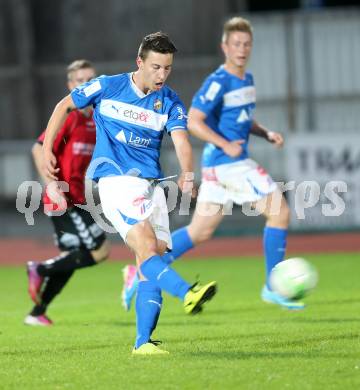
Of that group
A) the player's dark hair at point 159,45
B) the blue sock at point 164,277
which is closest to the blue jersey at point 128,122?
the player's dark hair at point 159,45

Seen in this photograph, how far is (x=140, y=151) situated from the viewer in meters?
6.73

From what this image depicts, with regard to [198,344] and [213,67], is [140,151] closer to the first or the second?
[198,344]

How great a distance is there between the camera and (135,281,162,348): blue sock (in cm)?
636

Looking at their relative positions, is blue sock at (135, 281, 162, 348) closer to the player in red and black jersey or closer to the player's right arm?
the player's right arm

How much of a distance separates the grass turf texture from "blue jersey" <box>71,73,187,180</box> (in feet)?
3.66

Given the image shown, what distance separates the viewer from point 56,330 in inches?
325

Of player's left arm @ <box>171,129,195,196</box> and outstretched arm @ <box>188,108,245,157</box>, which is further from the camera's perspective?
outstretched arm @ <box>188,108,245,157</box>

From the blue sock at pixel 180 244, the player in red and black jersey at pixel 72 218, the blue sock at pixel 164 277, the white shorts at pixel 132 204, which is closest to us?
the blue sock at pixel 164 277

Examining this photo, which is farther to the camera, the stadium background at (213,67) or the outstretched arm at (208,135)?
the stadium background at (213,67)

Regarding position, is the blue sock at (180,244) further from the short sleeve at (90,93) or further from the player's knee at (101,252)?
the short sleeve at (90,93)

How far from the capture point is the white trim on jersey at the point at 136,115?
667 cm

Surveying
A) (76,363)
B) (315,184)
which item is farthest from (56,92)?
(76,363)

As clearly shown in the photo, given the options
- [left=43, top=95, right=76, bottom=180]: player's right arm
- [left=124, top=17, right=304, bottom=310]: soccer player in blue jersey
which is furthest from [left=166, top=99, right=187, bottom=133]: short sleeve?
[left=124, top=17, right=304, bottom=310]: soccer player in blue jersey

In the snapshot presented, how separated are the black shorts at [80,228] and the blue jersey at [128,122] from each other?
2017 mm
